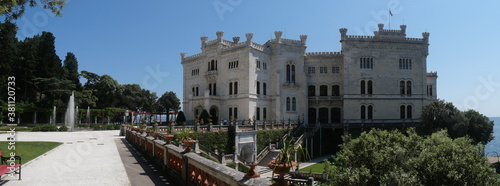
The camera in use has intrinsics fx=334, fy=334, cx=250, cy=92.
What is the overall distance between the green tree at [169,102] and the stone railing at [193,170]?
59611 millimetres

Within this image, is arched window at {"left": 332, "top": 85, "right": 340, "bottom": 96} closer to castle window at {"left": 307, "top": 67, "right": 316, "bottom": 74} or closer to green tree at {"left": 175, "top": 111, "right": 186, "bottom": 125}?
castle window at {"left": 307, "top": 67, "right": 316, "bottom": 74}

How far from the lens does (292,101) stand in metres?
43.7

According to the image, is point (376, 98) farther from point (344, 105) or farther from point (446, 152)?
point (446, 152)

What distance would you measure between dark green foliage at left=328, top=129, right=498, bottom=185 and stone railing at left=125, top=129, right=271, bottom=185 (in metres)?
5.88

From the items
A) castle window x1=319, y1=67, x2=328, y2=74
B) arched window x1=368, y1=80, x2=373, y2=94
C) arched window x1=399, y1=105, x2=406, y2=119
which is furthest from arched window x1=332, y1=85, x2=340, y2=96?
arched window x1=399, y1=105, x2=406, y2=119

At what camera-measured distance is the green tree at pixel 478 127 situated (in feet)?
113

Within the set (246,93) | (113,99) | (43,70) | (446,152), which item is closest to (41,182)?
(446,152)

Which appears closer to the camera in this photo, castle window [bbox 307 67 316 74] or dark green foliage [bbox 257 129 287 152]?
Answer: dark green foliage [bbox 257 129 287 152]

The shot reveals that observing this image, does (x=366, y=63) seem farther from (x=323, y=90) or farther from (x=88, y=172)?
(x=88, y=172)

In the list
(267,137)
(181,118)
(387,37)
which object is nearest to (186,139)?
(267,137)

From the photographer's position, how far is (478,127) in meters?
34.4

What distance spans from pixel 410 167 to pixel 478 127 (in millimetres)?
27921

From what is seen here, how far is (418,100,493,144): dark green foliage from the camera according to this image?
1330 inches

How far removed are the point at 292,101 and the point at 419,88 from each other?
55.2 ft
